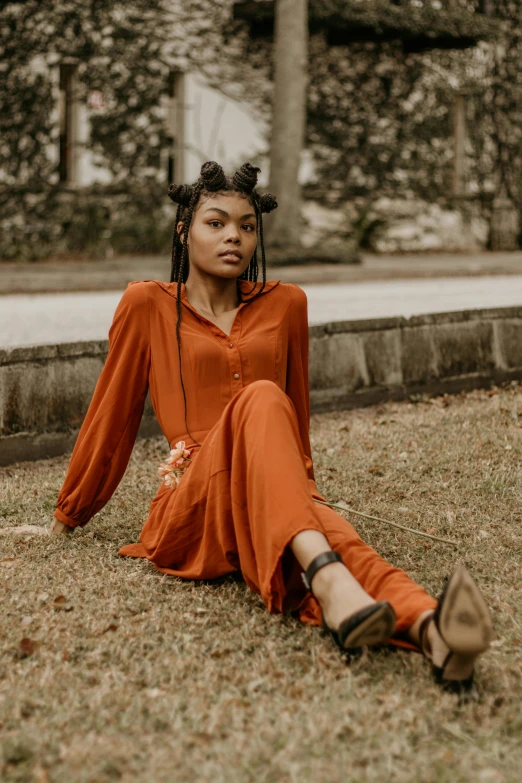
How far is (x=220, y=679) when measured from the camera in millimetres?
2803

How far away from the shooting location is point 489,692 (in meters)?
2.70

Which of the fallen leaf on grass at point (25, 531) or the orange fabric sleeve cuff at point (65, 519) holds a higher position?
the orange fabric sleeve cuff at point (65, 519)

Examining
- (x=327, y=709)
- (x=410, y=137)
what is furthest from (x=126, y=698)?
(x=410, y=137)

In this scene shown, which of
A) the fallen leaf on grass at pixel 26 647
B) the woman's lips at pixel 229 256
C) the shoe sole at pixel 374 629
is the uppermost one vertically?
the woman's lips at pixel 229 256

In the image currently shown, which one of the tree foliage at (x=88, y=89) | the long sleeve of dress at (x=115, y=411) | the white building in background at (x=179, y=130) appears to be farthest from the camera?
the white building in background at (x=179, y=130)

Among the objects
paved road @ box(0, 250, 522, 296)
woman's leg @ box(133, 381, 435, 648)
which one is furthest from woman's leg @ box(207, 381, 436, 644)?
paved road @ box(0, 250, 522, 296)

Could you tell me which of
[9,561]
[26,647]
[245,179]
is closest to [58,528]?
[9,561]

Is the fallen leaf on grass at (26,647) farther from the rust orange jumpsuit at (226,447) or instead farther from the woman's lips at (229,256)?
the woman's lips at (229,256)

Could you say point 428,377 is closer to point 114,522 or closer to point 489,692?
point 114,522

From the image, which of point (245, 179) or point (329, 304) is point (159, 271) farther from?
point (245, 179)

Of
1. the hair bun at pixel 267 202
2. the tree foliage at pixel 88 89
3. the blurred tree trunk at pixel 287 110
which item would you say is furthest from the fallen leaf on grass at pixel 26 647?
the tree foliage at pixel 88 89

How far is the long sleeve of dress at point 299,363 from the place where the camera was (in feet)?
12.3

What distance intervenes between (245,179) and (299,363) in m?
0.66

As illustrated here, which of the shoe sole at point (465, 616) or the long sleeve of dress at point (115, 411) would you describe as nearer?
the shoe sole at point (465, 616)
